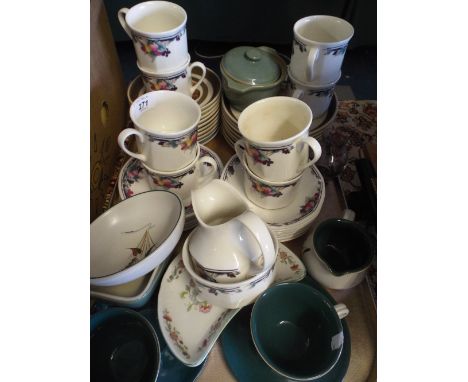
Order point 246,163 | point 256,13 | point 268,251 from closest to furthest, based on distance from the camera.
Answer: point 268,251 < point 246,163 < point 256,13

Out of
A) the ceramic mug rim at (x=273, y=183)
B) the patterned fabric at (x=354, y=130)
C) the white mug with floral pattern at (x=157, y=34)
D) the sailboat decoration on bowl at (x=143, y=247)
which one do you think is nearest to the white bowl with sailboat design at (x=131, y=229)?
the sailboat decoration on bowl at (x=143, y=247)

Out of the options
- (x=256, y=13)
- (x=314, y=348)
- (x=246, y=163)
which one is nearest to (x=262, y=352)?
(x=314, y=348)

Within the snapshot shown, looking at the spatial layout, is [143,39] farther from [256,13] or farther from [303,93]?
[256,13]

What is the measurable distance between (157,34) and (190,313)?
1.36ft

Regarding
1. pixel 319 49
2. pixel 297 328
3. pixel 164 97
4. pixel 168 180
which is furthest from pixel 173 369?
pixel 319 49

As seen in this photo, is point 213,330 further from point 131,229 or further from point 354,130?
point 354,130

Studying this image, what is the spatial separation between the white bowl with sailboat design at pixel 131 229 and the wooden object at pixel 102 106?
0.05 metres

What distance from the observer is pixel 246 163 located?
54cm

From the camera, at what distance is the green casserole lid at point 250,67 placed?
0.62 metres

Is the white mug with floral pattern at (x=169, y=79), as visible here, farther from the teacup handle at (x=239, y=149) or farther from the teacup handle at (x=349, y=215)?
the teacup handle at (x=349, y=215)

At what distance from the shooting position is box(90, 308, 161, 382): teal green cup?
0.42 meters

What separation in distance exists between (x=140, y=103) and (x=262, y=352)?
1.30 ft

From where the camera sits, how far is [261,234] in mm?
392

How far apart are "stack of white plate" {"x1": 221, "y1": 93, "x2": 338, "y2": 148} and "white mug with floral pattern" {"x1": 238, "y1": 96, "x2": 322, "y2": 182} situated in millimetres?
89
